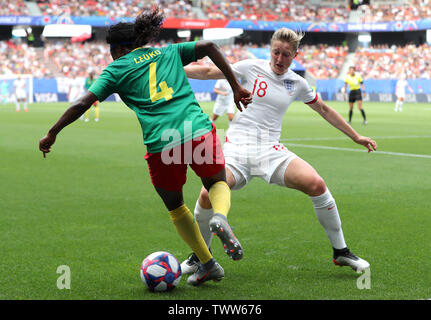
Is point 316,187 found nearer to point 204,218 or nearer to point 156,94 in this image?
point 204,218

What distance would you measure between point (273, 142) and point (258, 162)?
0.84 feet

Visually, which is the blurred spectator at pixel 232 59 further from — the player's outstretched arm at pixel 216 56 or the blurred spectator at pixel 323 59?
the player's outstretched arm at pixel 216 56

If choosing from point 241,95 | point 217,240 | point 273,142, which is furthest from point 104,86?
point 217,240

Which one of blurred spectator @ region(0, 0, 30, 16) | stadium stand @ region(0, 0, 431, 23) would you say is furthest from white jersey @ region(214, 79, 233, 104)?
blurred spectator @ region(0, 0, 30, 16)

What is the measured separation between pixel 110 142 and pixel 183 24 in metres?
42.4

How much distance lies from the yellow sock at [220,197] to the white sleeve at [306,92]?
1.42 m

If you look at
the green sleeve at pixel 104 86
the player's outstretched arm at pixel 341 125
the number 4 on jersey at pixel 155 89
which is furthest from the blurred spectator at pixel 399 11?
the green sleeve at pixel 104 86

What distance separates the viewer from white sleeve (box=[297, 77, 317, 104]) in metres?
5.51

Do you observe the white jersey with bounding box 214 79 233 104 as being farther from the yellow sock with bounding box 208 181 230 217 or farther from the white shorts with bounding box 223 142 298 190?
the yellow sock with bounding box 208 181 230 217

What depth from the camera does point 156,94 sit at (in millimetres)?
4332

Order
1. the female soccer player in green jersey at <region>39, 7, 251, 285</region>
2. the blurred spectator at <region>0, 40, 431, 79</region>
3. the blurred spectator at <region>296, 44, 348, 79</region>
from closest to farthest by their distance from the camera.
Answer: the female soccer player in green jersey at <region>39, 7, 251, 285</region>, the blurred spectator at <region>0, 40, 431, 79</region>, the blurred spectator at <region>296, 44, 348, 79</region>

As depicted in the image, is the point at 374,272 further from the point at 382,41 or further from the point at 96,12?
the point at 382,41

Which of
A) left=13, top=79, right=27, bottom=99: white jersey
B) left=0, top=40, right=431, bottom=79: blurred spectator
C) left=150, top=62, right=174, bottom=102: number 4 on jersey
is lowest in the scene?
left=0, top=40, right=431, bottom=79: blurred spectator

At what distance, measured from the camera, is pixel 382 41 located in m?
65.3
